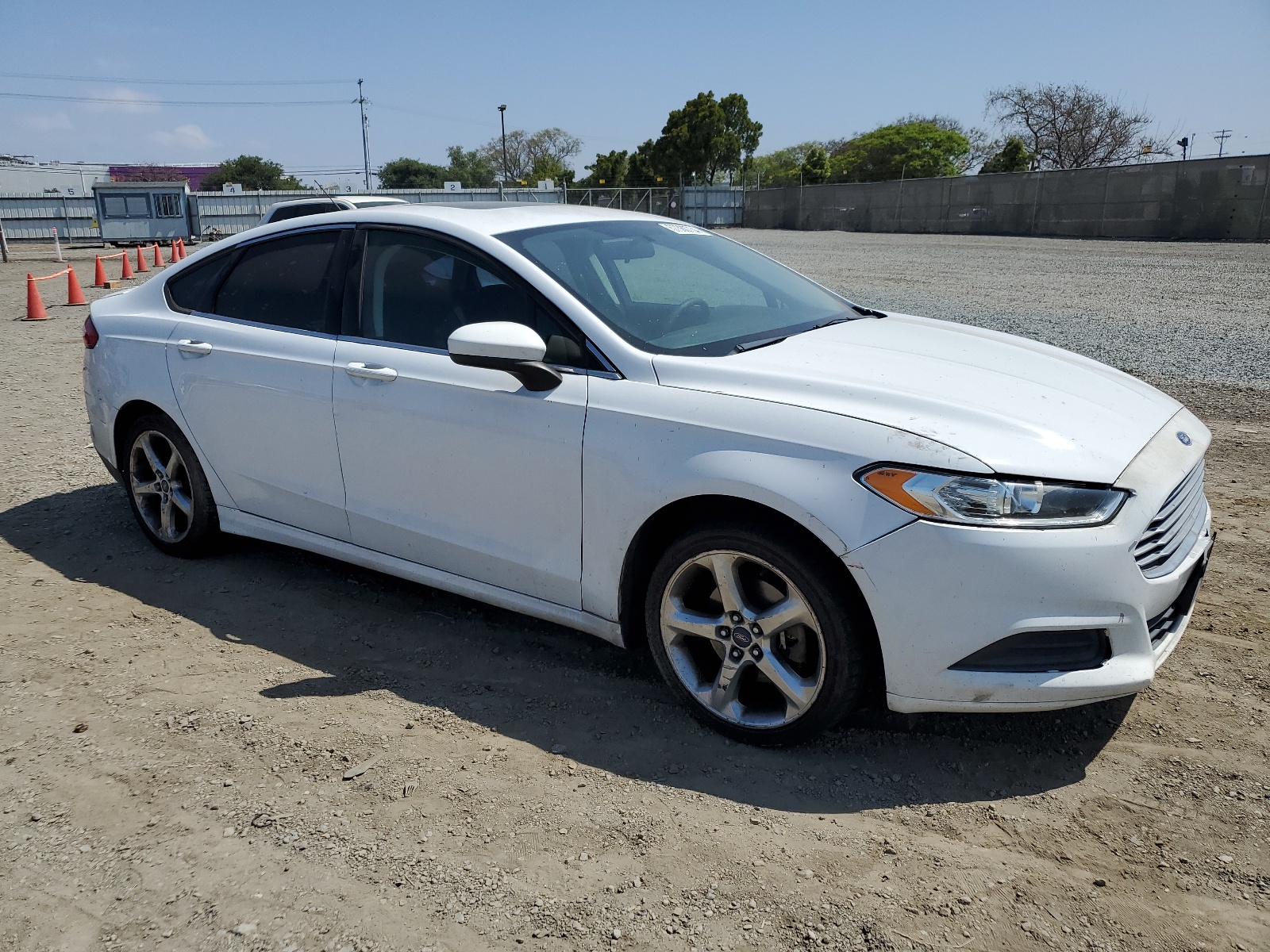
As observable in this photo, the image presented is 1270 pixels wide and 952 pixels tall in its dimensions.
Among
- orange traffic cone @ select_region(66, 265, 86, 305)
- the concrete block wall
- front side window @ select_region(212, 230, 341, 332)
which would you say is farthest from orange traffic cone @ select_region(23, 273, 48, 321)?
the concrete block wall

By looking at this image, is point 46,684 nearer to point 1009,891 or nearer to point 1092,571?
point 1009,891

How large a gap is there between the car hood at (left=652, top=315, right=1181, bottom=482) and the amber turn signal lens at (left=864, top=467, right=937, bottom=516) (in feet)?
0.47

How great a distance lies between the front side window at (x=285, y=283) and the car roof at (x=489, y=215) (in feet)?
0.79

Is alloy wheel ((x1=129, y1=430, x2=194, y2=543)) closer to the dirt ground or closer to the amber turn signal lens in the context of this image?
the dirt ground

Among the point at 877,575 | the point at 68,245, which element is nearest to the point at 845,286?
the point at 877,575

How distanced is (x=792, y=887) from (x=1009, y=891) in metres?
0.54

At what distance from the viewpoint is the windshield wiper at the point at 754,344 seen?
3320 millimetres

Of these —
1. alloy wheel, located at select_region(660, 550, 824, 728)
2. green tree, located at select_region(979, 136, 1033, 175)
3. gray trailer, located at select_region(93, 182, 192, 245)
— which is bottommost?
alloy wheel, located at select_region(660, 550, 824, 728)

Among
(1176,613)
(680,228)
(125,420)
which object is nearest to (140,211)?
(125,420)

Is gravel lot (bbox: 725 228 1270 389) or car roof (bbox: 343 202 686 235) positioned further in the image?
gravel lot (bbox: 725 228 1270 389)

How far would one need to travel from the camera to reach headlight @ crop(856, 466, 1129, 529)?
259 centimetres

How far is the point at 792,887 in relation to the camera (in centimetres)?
246

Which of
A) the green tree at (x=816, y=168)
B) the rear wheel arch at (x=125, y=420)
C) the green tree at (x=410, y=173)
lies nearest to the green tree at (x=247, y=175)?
the green tree at (x=410, y=173)

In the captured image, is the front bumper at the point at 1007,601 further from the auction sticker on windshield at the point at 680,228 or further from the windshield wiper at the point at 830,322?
the auction sticker on windshield at the point at 680,228
